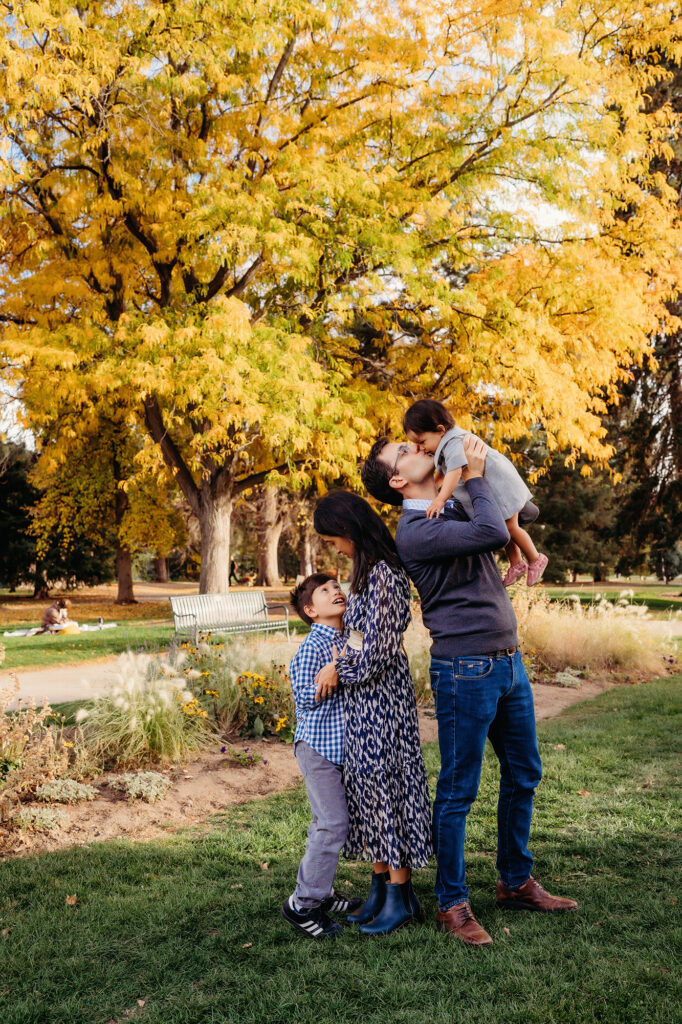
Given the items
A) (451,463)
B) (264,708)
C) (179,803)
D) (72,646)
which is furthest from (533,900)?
(72,646)

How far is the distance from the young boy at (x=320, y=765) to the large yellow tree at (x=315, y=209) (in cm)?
580

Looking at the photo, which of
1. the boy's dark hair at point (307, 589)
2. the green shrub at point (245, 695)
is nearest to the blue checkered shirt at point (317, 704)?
the boy's dark hair at point (307, 589)

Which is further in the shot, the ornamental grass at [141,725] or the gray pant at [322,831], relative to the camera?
the ornamental grass at [141,725]

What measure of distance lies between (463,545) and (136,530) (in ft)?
65.4

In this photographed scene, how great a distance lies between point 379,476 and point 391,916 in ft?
5.53

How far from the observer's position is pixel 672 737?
626cm

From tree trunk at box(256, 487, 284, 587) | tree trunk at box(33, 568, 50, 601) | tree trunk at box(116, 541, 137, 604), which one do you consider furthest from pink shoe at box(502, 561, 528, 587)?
tree trunk at box(33, 568, 50, 601)

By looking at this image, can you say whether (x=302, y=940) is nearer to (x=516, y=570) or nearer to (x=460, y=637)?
(x=460, y=637)

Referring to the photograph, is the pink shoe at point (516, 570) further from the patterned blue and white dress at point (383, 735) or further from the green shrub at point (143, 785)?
the green shrub at point (143, 785)

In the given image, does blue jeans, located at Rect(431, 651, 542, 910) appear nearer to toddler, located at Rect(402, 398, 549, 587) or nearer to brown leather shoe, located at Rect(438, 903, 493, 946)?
brown leather shoe, located at Rect(438, 903, 493, 946)

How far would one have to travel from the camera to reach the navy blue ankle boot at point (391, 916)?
3076mm

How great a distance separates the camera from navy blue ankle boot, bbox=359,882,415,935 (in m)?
3.08

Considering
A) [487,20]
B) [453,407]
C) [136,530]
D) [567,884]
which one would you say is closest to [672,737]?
[567,884]

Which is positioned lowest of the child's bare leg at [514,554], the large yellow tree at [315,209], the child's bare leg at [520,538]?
the child's bare leg at [514,554]
